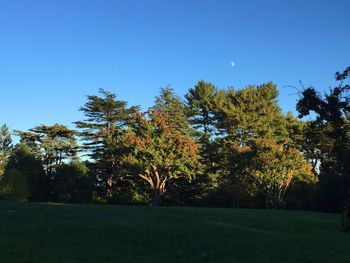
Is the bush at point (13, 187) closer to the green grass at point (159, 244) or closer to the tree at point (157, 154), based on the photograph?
the tree at point (157, 154)

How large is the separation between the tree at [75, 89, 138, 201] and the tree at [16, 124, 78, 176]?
10.4 ft

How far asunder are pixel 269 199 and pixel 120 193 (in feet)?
53.3

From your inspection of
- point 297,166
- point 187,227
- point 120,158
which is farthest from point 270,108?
point 187,227

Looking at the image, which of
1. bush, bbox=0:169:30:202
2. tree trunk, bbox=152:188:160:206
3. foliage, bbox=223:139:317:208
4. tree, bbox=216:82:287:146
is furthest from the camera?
tree, bbox=216:82:287:146

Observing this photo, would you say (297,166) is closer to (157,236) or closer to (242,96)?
(242,96)

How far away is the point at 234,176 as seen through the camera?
4838 cm

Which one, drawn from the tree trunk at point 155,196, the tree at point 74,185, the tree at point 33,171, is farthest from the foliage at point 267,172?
the tree at point 33,171

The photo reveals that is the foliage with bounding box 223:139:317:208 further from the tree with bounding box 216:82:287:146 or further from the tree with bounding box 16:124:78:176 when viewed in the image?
the tree with bounding box 16:124:78:176

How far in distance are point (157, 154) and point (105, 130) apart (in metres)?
13.7

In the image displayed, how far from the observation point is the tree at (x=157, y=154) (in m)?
45.5

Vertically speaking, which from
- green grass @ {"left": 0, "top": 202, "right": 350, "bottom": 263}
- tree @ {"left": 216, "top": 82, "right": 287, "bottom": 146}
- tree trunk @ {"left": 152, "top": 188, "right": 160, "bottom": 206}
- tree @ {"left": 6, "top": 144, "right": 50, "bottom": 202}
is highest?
tree @ {"left": 216, "top": 82, "right": 287, "bottom": 146}

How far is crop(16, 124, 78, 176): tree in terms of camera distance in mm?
62875

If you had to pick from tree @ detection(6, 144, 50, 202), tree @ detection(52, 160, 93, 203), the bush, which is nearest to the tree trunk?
tree @ detection(52, 160, 93, 203)

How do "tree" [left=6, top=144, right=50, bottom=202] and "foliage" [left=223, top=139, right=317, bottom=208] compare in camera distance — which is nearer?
"foliage" [left=223, top=139, right=317, bottom=208]
